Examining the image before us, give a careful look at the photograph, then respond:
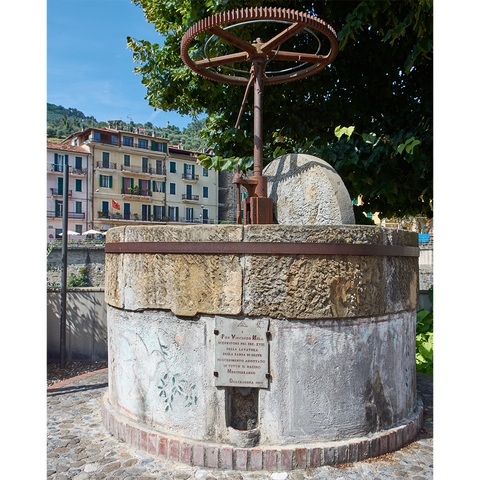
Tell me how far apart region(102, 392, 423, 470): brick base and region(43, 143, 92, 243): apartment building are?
34.9 meters

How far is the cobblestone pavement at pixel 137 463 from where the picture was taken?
333 centimetres

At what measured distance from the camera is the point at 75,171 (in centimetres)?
3738

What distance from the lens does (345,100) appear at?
8828mm

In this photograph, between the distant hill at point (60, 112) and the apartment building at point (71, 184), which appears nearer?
the apartment building at point (71, 184)

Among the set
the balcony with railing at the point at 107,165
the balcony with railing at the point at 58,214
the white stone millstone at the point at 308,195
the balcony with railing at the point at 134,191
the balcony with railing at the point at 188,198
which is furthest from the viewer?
the balcony with railing at the point at 188,198

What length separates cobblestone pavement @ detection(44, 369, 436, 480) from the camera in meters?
3.33

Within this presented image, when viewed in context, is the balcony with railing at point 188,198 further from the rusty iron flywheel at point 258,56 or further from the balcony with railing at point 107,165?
the rusty iron flywheel at point 258,56

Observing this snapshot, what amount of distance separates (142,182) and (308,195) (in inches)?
1516

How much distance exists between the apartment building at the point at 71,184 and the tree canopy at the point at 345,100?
28552 mm

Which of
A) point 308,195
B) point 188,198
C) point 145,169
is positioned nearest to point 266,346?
point 308,195

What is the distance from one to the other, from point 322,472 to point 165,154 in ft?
136

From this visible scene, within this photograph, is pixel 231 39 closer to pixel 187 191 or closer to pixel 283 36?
pixel 283 36

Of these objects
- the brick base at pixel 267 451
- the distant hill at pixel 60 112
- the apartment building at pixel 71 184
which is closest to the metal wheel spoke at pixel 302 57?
the brick base at pixel 267 451

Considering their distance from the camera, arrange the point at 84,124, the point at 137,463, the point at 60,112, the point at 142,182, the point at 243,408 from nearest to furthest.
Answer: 1. the point at 137,463
2. the point at 243,408
3. the point at 142,182
4. the point at 84,124
5. the point at 60,112
